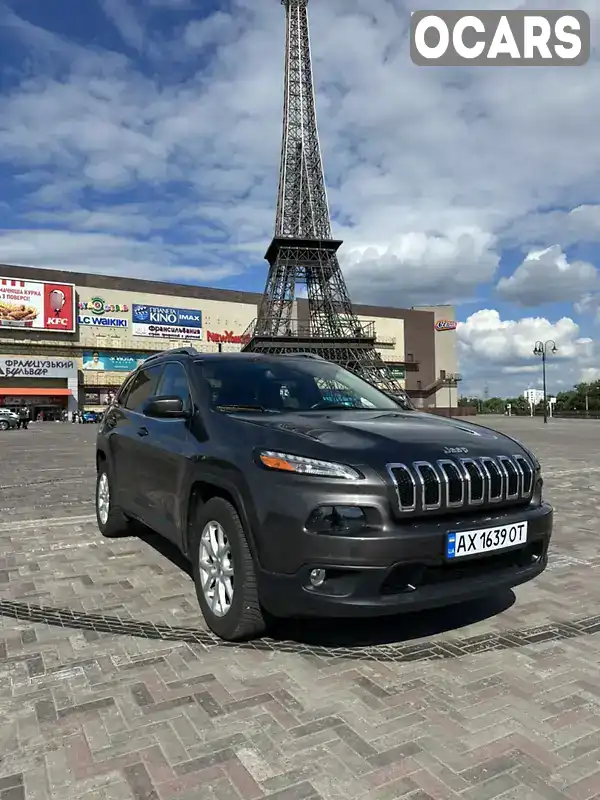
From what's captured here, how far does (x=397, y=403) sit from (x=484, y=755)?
2.80 m

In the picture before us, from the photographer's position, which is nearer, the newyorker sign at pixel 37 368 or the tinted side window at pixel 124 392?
the tinted side window at pixel 124 392

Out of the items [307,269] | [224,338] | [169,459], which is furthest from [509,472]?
[224,338]

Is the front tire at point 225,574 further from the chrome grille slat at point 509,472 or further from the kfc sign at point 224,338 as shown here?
the kfc sign at point 224,338

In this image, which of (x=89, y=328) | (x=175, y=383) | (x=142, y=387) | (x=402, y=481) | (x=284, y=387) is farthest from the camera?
(x=89, y=328)

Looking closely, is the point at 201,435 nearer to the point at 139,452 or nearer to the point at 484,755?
the point at 139,452

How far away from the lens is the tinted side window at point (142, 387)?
5191mm

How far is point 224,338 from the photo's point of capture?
7506 centimetres

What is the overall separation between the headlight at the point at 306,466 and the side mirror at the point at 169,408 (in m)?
0.98

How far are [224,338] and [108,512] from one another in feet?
230

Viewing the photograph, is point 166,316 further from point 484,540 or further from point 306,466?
point 484,540

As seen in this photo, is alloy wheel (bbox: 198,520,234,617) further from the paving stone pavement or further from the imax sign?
the imax sign

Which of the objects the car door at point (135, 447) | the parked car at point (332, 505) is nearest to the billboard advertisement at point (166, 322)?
the car door at point (135, 447)

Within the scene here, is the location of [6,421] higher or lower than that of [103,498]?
lower

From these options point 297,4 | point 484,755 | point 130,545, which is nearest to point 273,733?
point 484,755
